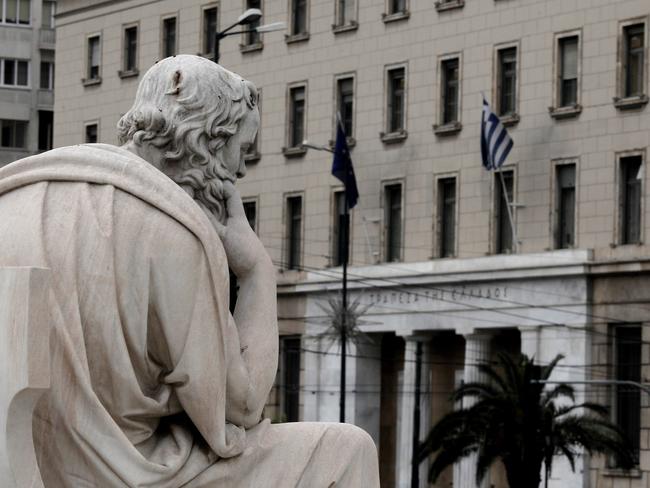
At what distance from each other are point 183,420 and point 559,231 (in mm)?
47313

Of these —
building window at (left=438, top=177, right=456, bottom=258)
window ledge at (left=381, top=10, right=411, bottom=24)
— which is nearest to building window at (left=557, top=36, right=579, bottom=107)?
building window at (left=438, top=177, right=456, bottom=258)

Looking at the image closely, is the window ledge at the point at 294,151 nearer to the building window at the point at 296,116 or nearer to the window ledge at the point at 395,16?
the building window at the point at 296,116

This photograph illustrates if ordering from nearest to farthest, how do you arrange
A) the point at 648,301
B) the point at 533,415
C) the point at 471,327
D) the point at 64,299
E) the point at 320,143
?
A: the point at 64,299, the point at 533,415, the point at 648,301, the point at 471,327, the point at 320,143

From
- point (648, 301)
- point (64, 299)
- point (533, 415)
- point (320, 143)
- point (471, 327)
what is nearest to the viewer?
point (64, 299)

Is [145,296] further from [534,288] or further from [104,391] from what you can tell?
[534,288]

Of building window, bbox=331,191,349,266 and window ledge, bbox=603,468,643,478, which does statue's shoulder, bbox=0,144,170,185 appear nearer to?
window ledge, bbox=603,468,643,478

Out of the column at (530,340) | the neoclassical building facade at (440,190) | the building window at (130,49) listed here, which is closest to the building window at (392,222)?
the neoclassical building facade at (440,190)

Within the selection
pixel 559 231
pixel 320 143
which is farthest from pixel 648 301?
pixel 320 143

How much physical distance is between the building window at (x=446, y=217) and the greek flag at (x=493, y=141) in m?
3.27

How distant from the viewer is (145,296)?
5.26m

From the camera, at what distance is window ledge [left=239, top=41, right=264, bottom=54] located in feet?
204

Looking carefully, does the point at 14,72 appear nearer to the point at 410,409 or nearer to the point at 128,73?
the point at 128,73

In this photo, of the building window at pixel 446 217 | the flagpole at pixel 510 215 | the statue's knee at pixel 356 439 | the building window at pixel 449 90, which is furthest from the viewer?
the building window at pixel 449 90

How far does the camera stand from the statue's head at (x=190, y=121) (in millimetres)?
5590
